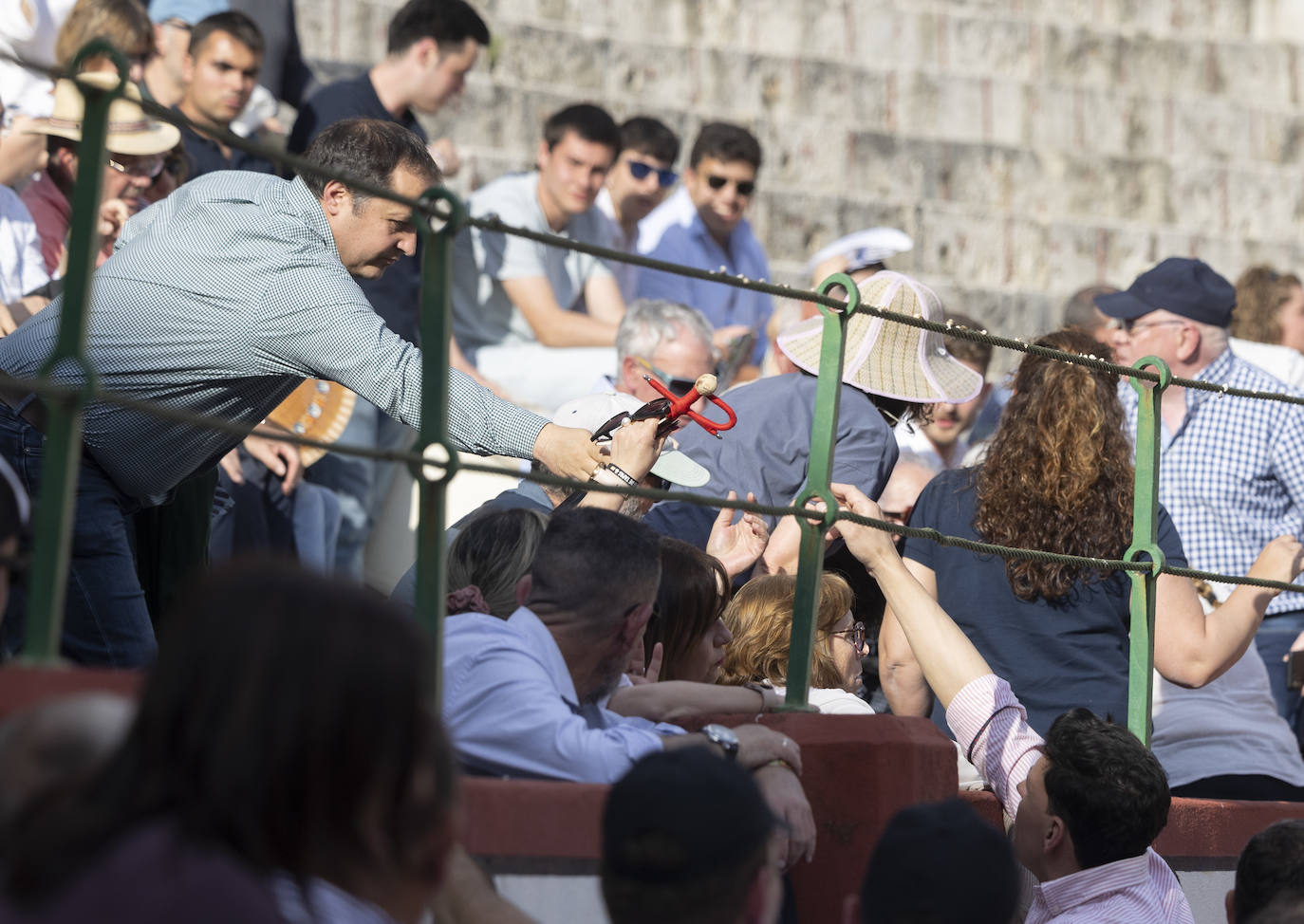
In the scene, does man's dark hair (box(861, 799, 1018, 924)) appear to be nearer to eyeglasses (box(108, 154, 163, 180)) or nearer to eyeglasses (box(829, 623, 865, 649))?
eyeglasses (box(829, 623, 865, 649))

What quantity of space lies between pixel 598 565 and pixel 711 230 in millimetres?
4793

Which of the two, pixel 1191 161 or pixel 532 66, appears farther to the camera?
pixel 1191 161

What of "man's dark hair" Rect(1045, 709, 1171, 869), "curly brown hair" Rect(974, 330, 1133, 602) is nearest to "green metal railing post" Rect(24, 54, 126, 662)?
"man's dark hair" Rect(1045, 709, 1171, 869)

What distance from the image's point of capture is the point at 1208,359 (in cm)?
593

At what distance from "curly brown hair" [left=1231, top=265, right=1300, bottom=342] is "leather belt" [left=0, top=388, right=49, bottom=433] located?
552 centimetres

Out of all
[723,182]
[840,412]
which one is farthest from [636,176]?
[840,412]

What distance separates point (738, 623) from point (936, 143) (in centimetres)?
686

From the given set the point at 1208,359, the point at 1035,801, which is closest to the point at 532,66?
the point at 1208,359

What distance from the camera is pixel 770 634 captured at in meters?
3.95

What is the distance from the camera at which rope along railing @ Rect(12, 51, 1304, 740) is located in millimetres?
2305

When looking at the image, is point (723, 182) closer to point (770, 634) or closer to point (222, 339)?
point (770, 634)

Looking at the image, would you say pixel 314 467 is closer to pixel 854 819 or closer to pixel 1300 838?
pixel 854 819

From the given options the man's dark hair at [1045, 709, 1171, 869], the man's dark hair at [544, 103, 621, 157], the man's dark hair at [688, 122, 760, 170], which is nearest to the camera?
the man's dark hair at [1045, 709, 1171, 869]

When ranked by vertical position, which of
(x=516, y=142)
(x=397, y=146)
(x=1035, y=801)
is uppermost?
(x=516, y=142)
